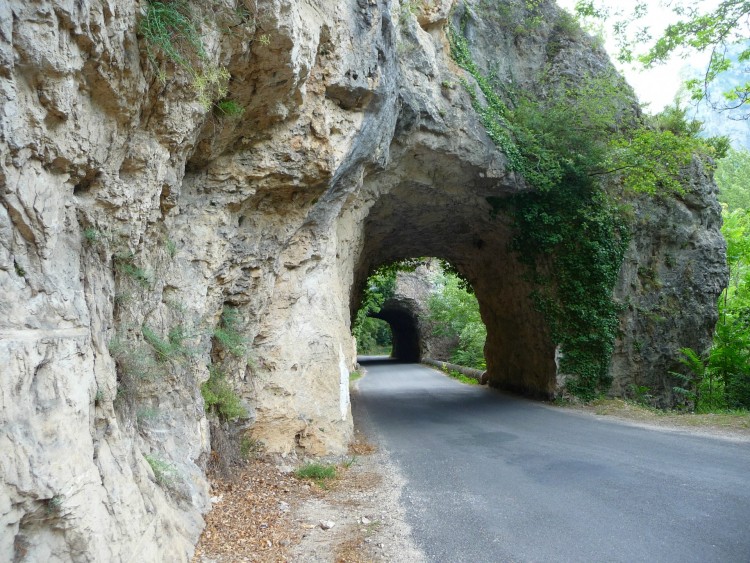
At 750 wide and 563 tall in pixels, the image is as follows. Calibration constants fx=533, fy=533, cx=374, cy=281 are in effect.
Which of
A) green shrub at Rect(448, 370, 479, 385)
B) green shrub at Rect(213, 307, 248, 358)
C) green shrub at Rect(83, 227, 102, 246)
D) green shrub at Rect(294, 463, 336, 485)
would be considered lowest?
green shrub at Rect(448, 370, 479, 385)

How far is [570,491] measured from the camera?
6.20 metres

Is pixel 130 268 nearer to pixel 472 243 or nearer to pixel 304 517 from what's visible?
pixel 304 517

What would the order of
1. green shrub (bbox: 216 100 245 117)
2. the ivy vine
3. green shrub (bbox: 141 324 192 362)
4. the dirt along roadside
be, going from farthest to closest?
the ivy vine → green shrub (bbox: 216 100 245 117) → green shrub (bbox: 141 324 192 362) → the dirt along roadside

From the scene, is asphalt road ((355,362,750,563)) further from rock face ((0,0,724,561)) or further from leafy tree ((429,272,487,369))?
leafy tree ((429,272,487,369))

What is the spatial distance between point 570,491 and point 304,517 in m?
3.07

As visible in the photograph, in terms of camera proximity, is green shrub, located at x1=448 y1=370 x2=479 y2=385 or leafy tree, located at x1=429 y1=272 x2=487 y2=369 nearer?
green shrub, located at x1=448 y1=370 x2=479 y2=385

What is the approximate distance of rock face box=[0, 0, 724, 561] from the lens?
2943 millimetres

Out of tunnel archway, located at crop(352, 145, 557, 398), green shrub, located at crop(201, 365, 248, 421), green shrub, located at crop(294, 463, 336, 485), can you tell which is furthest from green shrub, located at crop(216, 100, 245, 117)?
tunnel archway, located at crop(352, 145, 557, 398)

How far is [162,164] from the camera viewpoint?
478cm

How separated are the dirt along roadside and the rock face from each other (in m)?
0.42

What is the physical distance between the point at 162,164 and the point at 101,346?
5.83 ft

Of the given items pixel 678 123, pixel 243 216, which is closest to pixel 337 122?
pixel 243 216

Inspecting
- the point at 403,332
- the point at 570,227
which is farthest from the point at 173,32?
the point at 403,332

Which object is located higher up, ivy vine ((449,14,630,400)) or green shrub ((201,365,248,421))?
ivy vine ((449,14,630,400))
